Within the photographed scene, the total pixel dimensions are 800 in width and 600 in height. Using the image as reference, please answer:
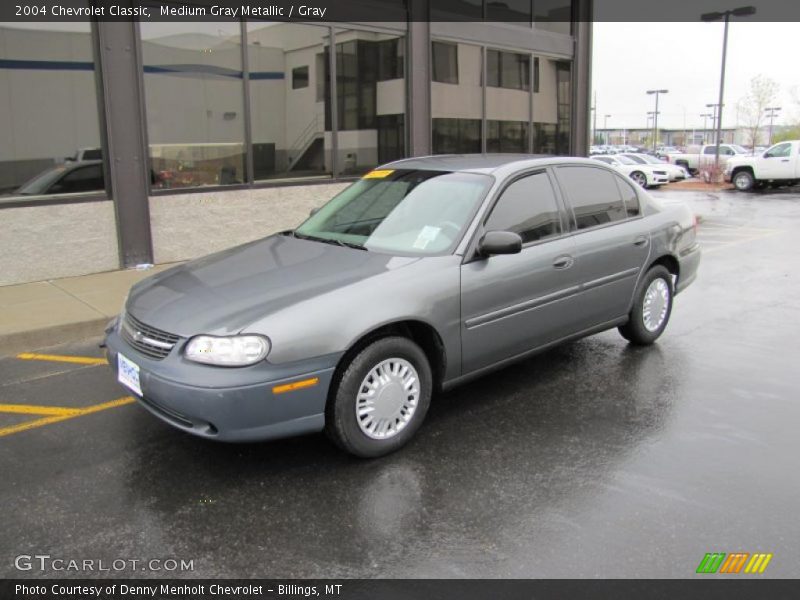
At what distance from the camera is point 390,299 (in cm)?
378

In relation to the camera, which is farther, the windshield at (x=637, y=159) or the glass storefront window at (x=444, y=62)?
the windshield at (x=637, y=159)

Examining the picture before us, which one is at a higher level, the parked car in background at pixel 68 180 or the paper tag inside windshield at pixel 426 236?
the parked car in background at pixel 68 180

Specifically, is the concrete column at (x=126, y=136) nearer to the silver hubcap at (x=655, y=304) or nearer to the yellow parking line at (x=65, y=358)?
the yellow parking line at (x=65, y=358)

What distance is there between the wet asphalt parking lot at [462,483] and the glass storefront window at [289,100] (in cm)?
581

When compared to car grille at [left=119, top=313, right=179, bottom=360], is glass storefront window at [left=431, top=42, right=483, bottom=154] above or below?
above

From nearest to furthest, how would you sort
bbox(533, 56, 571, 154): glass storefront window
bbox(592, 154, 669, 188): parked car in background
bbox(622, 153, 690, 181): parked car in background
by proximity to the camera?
bbox(533, 56, 571, 154): glass storefront window → bbox(592, 154, 669, 188): parked car in background → bbox(622, 153, 690, 181): parked car in background

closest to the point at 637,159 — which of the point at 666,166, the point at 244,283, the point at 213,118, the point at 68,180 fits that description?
the point at 666,166

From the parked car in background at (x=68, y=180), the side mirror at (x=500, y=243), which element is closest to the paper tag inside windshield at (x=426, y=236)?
the side mirror at (x=500, y=243)

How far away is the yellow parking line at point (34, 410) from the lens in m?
4.63

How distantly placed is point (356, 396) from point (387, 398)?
22 cm

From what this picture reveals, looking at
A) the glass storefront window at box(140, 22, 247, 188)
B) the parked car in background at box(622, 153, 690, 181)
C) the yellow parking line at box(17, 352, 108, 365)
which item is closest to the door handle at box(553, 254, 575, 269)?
the yellow parking line at box(17, 352, 108, 365)

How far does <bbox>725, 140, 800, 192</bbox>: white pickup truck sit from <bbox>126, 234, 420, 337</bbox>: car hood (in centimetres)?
2537

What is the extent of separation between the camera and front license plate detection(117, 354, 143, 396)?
12.1 ft

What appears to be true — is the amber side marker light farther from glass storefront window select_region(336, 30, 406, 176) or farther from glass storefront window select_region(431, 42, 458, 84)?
glass storefront window select_region(431, 42, 458, 84)
